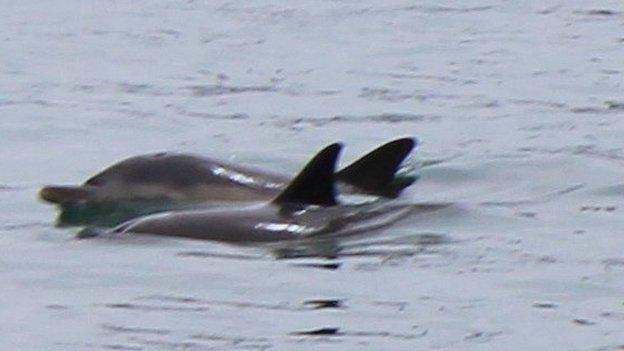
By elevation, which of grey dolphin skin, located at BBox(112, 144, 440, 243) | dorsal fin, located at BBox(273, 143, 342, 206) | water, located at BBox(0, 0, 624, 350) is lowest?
water, located at BBox(0, 0, 624, 350)

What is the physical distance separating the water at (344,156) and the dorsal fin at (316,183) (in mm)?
298

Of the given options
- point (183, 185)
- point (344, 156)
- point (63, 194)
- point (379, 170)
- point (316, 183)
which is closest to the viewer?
point (316, 183)

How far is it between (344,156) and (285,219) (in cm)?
318

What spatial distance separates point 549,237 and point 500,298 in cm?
148

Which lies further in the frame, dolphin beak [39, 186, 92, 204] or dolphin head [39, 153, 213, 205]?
dolphin head [39, 153, 213, 205]

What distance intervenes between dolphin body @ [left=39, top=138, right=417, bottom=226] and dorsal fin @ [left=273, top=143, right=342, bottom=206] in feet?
3.57

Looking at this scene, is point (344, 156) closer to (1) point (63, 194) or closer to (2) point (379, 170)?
(2) point (379, 170)

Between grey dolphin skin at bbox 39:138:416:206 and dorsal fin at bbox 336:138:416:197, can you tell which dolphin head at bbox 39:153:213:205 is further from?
dorsal fin at bbox 336:138:416:197

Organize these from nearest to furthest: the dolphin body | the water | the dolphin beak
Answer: the water → the dolphin beak → the dolphin body

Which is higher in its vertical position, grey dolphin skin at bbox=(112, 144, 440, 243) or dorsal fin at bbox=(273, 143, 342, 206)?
dorsal fin at bbox=(273, 143, 342, 206)

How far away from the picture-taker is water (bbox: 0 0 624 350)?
9.78 meters

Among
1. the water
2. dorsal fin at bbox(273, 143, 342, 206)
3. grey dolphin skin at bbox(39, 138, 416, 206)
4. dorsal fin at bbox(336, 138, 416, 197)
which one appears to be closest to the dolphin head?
grey dolphin skin at bbox(39, 138, 416, 206)

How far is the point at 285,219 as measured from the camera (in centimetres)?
1137

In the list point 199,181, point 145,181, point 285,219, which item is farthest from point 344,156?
point 285,219
